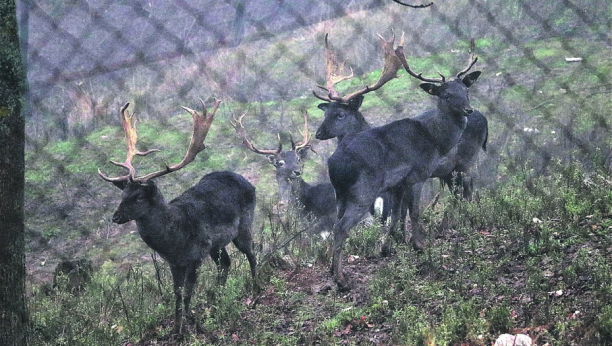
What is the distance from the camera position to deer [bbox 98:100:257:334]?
6.80 meters

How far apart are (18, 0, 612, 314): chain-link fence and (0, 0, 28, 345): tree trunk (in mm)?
5099

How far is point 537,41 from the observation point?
15.2 meters

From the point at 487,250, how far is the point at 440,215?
6.14 feet

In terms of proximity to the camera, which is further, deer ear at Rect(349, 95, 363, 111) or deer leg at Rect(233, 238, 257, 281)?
deer ear at Rect(349, 95, 363, 111)

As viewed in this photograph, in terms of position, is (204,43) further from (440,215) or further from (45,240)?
(440,215)

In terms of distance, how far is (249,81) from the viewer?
1362cm

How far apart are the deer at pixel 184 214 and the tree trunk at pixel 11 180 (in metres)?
0.91

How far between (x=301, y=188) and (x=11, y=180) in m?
6.72

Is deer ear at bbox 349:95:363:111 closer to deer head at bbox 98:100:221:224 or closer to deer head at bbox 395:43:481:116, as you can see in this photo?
deer head at bbox 395:43:481:116

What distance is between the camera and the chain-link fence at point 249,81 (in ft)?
38.0

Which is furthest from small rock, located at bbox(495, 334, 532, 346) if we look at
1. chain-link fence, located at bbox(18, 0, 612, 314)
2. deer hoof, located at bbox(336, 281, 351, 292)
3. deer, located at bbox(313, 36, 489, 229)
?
chain-link fence, located at bbox(18, 0, 612, 314)

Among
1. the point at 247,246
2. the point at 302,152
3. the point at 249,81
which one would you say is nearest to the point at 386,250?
the point at 247,246

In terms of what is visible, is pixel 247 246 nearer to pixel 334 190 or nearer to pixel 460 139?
pixel 334 190

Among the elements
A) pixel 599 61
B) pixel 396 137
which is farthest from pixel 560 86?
pixel 396 137
